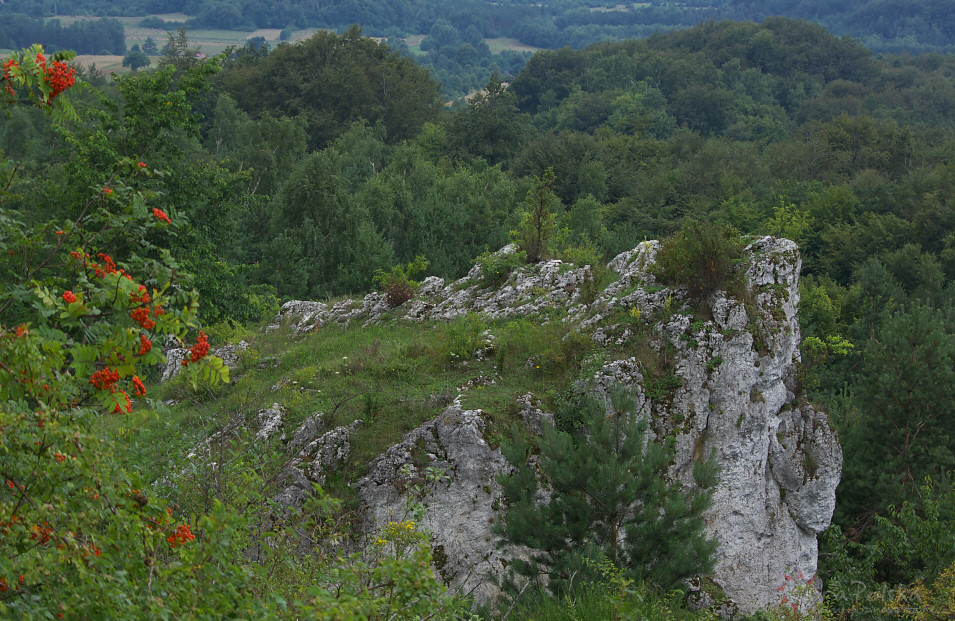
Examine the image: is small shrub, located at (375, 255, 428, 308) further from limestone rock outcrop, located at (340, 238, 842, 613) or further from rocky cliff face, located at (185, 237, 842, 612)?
limestone rock outcrop, located at (340, 238, 842, 613)

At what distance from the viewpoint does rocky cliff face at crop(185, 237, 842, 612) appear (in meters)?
10.2

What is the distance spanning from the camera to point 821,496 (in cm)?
1245

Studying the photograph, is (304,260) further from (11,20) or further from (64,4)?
(64,4)

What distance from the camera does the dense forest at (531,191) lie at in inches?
497

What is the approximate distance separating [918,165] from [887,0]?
15346 cm

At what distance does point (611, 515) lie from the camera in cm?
902

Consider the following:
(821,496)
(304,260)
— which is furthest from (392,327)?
(304,260)

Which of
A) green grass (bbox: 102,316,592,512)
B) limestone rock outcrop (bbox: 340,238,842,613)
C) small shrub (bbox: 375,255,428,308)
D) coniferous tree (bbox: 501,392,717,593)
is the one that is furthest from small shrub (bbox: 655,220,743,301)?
small shrub (bbox: 375,255,428,308)

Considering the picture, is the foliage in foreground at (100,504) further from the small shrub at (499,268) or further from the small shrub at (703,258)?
the small shrub at (499,268)

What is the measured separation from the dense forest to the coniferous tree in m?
3.71

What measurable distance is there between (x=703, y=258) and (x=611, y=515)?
534cm

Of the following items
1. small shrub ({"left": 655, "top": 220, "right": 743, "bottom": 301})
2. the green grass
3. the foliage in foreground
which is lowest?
the green grass

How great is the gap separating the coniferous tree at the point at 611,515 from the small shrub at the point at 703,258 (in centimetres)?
409

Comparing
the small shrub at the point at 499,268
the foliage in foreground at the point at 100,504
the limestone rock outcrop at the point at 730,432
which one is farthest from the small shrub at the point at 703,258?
the foliage in foreground at the point at 100,504
